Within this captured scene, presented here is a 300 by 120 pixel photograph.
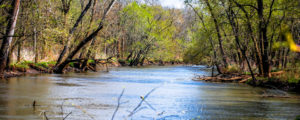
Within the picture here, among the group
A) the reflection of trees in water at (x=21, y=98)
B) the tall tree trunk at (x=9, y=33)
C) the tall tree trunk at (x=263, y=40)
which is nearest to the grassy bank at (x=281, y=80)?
the tall tree trunk at (x=263, y=40)

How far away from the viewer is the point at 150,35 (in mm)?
45125

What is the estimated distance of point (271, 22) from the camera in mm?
19422

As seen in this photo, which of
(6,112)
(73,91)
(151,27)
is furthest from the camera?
(151,27)

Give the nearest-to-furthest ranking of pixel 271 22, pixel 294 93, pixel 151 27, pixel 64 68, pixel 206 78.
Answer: pixel 294 93, pixel 271 22, pixel 206 78, pixel 64 68, pixel 151 27

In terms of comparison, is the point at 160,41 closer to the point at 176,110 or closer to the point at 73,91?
the point at 73,91

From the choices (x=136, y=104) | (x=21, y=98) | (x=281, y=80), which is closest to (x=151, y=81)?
(x=281, y=80)

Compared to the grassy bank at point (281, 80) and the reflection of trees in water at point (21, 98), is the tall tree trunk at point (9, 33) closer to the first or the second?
the reflection of trees in water at point (21, 98)

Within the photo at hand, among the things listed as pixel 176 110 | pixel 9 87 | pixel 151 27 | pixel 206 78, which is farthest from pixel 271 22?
pixel 151 27

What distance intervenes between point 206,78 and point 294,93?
24.7ft

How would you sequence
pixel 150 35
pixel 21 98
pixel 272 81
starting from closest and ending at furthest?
pixel 21 98 → pixel 272 81 → pixel 150 35

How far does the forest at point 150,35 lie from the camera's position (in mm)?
16844

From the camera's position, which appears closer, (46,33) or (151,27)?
(46,33)

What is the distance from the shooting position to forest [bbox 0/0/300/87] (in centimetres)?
1684

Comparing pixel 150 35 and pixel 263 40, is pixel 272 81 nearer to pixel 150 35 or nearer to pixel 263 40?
pixel 263 40
